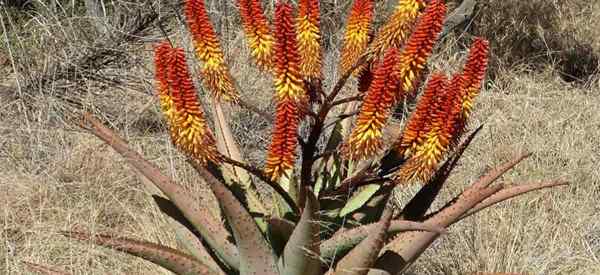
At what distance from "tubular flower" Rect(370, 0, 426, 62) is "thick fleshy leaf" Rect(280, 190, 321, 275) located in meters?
0.44

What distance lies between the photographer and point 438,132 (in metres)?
1.79

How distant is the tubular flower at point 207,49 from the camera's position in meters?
1.79

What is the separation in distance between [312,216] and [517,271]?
4.81 ft

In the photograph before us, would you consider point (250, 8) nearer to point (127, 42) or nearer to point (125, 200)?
point (125, 200)

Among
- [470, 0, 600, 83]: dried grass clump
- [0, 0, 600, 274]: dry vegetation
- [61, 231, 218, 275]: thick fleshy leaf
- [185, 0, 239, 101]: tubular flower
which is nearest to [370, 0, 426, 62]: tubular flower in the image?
[185, 0, 239, 101]: tubular flower

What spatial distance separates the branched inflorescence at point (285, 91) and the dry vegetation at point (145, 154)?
853 millimetres

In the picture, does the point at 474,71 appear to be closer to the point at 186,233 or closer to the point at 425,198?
the point at 425,198

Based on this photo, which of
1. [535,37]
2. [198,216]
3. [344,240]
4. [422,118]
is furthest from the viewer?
[535,37]

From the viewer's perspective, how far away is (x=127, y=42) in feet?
15.8

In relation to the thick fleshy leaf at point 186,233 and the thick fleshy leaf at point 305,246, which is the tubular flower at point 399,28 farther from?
the thick fleshy leaf at point 186,233

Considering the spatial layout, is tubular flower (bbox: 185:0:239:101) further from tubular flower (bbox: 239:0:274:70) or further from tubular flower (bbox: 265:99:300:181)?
tubular flower (bbox: 265:99:300:181)

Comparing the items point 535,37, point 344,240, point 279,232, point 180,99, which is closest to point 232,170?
point 279,232

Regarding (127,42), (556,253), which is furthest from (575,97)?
(127,42)

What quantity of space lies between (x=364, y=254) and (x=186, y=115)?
499 millimetres
